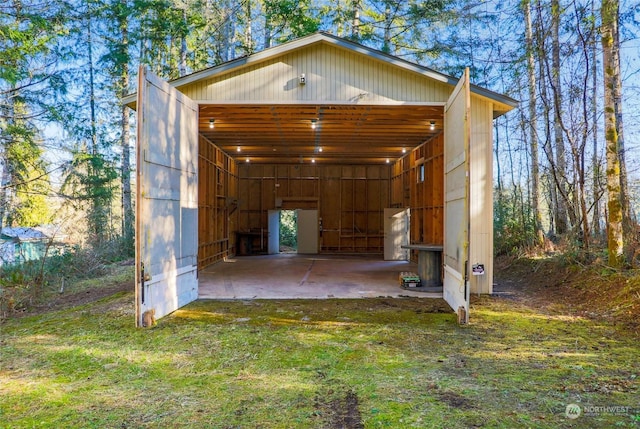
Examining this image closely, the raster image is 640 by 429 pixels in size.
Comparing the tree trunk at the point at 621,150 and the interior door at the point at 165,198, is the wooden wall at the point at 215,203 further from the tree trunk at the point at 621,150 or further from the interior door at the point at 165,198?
the tree trunk at the point at 621,150

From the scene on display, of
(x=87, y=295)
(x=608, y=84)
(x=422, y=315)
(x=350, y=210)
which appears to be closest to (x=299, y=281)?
(x=422, y=315)

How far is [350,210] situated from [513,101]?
10.3m

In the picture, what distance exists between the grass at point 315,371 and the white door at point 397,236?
8119 mm

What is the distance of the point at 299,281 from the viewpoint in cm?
903

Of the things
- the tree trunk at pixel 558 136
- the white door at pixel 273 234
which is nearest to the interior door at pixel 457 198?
the tree trunk at pixel 558 136

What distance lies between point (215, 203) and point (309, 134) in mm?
3719

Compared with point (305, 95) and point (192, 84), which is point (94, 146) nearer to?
point (192, 84)

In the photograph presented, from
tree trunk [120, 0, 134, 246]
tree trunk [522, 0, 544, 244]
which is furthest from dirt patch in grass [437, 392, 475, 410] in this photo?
tree trunk [120, 0, 134, 246]

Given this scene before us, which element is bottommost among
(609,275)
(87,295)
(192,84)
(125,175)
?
(87,295)

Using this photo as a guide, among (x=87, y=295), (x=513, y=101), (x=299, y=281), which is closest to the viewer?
(x=513, y=101)

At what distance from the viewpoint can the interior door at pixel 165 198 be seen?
5.11 metres

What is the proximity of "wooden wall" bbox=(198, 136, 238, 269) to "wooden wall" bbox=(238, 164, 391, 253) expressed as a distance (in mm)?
1310

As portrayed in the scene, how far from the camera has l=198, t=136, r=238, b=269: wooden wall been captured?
1084 cm

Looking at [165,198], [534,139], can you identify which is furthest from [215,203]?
Answer: [534,139]
